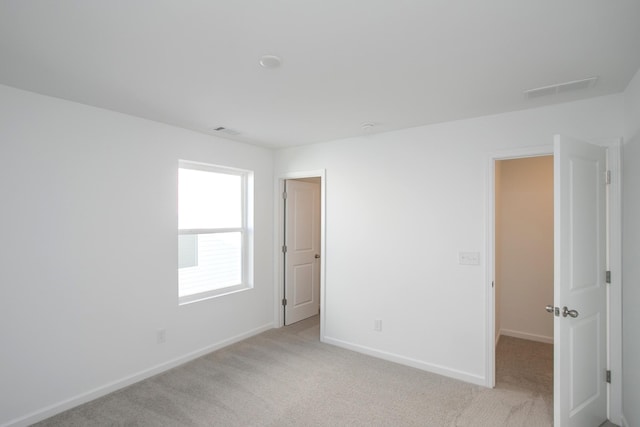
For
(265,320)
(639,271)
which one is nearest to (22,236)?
(265,320)

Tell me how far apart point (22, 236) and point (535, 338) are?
5.33 m

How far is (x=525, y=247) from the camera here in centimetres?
421

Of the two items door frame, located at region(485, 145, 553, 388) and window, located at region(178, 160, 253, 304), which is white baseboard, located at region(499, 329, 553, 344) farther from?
window, located at region(178, 160, 253, 304)

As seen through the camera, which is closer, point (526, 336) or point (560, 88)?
point (560, 88)

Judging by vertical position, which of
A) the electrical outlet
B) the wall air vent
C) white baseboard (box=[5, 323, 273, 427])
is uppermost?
the wall air vent

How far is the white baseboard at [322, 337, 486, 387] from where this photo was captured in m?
3.02

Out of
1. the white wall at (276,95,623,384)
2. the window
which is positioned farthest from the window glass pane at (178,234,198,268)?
the white wall at (276,95,623,384)

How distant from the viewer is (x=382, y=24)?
5.21 feet

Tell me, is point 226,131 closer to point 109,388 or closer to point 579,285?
point 109,388

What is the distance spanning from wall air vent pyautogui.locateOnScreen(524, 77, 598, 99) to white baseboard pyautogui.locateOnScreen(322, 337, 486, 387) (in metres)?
2.42

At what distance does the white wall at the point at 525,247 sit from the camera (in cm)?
407

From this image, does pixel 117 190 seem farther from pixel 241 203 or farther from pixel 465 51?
pixel 465 51

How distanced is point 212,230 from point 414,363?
263 centimetres

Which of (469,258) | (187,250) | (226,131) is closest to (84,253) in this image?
(187,250)
